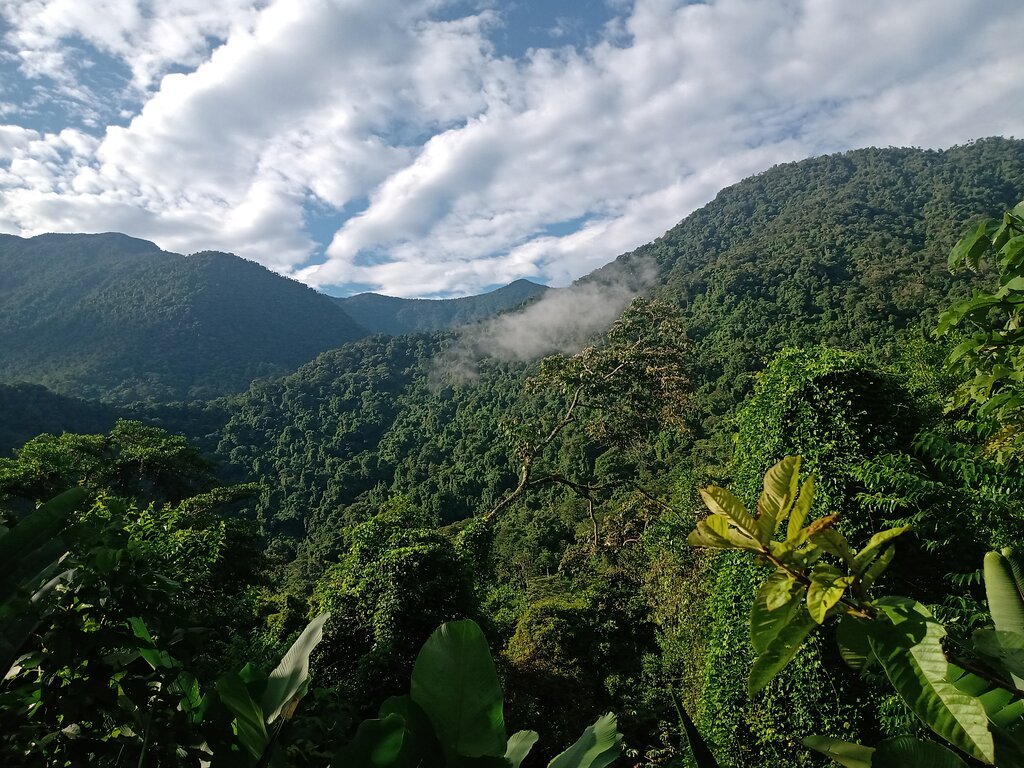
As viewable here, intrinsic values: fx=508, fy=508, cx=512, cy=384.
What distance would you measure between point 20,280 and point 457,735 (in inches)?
7196

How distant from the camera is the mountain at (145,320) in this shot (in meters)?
91.1

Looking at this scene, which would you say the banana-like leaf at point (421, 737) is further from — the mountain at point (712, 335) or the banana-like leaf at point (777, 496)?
the mountain at point (712, 335)

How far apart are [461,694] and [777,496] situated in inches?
19.0

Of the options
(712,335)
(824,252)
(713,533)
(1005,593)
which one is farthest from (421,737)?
(824,252)

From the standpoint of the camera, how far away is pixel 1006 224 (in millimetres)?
1584

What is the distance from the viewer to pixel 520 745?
0.85m

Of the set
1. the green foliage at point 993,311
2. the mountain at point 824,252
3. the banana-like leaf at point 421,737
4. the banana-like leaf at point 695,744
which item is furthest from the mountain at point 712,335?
the banana-like leaf at point 421,737

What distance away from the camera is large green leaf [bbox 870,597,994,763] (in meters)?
0.51

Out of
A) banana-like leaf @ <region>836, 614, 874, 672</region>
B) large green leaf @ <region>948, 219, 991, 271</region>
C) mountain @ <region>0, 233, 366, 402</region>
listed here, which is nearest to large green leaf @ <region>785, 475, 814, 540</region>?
banana-like leaf @ <region>836, 614, 874, 672</region>

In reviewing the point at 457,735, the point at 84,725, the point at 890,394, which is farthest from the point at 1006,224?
the point at 890,394

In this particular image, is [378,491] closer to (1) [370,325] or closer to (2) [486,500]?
(2) [486,500]

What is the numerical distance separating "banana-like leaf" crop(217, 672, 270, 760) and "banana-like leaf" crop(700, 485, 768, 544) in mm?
703

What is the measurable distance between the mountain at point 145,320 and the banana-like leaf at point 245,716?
96310 mm

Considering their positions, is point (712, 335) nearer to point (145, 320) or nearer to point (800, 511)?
point (800, 511)
